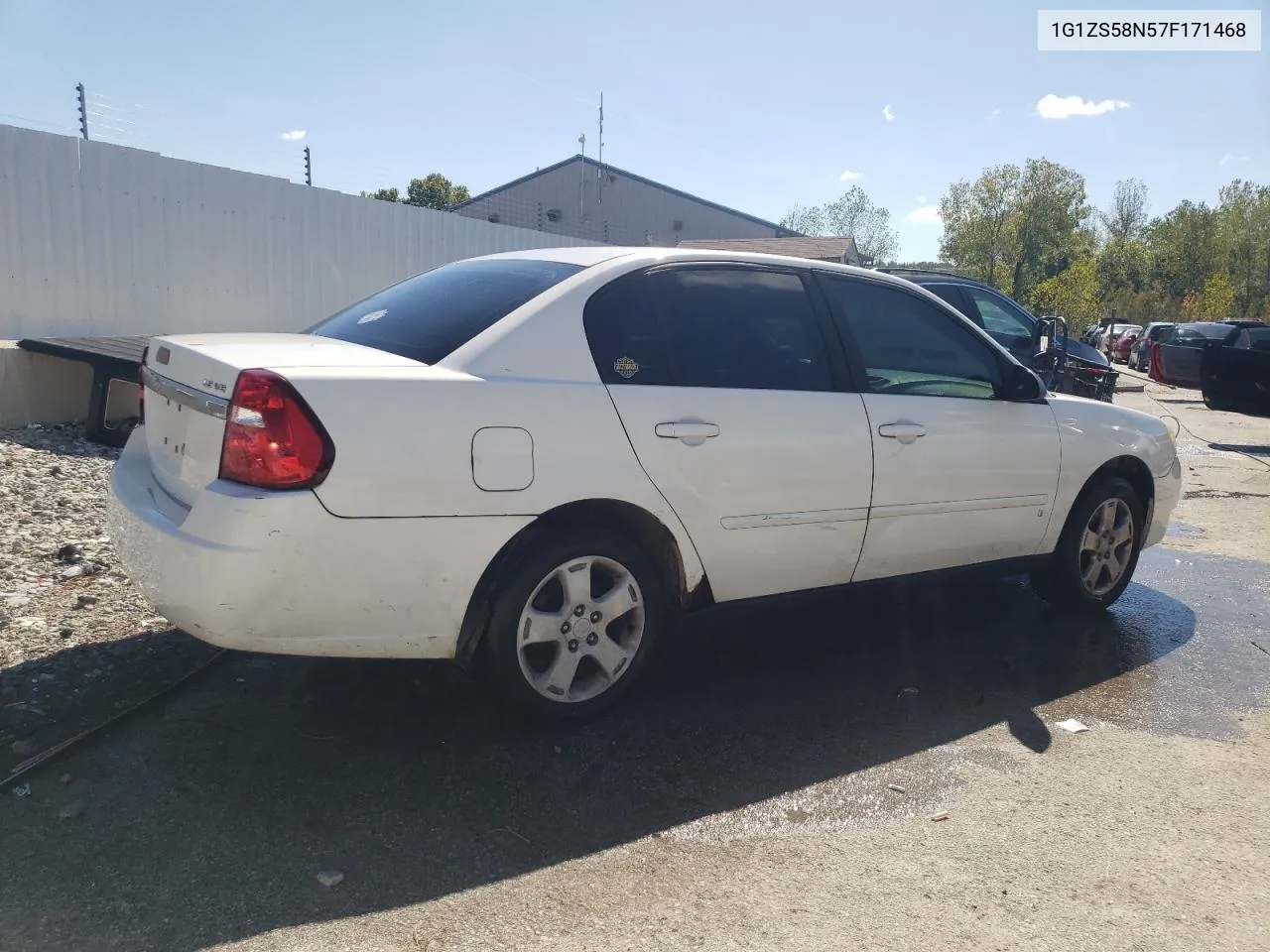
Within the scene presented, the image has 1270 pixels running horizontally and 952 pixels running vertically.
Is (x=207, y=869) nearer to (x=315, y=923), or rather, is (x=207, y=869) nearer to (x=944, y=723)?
(x=315, y=923)

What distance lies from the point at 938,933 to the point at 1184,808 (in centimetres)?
124

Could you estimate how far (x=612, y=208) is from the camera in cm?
4347

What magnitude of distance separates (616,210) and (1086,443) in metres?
40.5

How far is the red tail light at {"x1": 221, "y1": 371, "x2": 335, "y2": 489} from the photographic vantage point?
288cm

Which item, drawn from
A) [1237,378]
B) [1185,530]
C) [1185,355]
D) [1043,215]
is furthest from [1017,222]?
[1185,530]

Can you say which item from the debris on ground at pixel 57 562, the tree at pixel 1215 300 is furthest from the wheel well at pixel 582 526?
the tree at pixel 1215 300

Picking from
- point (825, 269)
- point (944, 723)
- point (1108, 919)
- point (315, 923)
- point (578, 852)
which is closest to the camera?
point (315, 923)

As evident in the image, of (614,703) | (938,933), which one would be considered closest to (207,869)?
(614,703)

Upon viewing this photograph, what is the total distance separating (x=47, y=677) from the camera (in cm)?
373

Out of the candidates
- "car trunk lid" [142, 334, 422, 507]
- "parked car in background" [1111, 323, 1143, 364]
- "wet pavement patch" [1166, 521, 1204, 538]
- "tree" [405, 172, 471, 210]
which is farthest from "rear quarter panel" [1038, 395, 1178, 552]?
"tree" [405, 172, 471, 210]

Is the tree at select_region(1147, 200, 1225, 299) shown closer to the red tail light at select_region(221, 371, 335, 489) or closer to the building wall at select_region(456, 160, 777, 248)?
the building wall at select_region(456, 160, 777, 248)

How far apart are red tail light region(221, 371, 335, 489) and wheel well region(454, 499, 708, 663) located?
650 millimetres

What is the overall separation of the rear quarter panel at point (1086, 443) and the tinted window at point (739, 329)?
1.54m

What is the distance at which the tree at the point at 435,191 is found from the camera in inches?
2552
